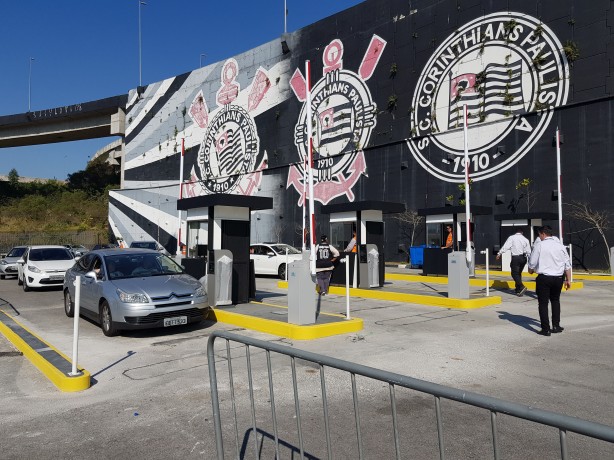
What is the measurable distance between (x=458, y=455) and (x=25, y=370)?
5966 mm

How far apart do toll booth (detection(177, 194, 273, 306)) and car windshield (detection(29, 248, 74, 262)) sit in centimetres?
790

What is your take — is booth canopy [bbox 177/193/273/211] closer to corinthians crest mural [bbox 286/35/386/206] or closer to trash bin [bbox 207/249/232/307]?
trash bin [bbox 207/249/232/307]

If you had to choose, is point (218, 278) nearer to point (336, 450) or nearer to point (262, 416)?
point (262, 416)

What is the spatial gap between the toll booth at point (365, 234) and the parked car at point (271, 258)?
16.4 ft

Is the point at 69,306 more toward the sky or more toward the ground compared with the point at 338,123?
more toward the ground

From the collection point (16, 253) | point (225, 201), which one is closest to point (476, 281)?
point (225, 201)

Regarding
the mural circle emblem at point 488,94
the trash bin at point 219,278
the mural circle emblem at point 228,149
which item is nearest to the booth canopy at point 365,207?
the trash bin at point 219,278

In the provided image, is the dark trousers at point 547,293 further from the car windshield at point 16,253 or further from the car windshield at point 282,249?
the car windshield at point 16,253

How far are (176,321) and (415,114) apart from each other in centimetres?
2176

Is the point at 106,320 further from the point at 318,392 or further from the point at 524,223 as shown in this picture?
the point at 524,223

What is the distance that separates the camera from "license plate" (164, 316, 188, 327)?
8719 mm

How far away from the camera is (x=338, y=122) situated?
3130 cm

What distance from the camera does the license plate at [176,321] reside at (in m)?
8.72

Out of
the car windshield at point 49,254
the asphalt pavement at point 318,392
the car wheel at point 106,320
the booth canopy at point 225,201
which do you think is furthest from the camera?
the car windshield at point 49,254
